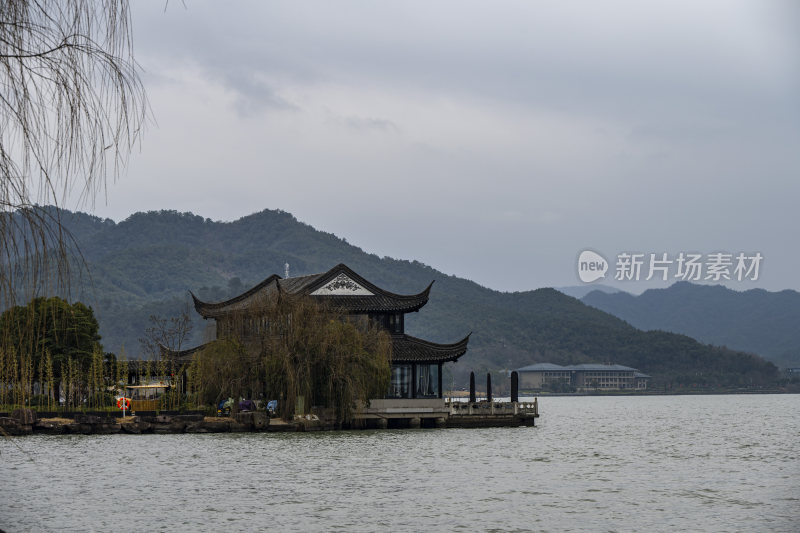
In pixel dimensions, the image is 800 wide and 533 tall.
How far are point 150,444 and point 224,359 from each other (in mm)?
6068

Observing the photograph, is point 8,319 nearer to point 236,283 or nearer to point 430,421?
point 430,421

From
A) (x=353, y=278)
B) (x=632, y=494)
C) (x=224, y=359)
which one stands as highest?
(x=353, y=278)

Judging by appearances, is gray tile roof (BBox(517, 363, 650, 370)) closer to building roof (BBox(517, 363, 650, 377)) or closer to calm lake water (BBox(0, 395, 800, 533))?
building roof (BBox(517, 363, 650, 377))

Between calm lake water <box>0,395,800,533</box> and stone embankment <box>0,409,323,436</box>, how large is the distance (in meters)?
0.81

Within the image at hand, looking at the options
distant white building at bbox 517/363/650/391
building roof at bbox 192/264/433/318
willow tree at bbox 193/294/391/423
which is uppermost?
Answer: building roof at bbox 192/264/433/318

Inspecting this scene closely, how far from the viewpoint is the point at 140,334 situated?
162250 mm

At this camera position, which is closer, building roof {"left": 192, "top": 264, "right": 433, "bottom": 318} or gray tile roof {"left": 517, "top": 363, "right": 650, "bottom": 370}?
building roof {"left": 192, "top": 264, "right": 433, "bottom": 318}

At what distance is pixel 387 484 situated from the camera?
24.9m

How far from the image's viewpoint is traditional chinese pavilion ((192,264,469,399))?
48.7m

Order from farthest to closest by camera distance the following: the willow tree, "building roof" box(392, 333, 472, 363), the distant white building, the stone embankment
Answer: the distant white building → "building roof" box(392, 333, 472, 363) → the willow tree → the stone embankment

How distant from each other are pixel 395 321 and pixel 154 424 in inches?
510

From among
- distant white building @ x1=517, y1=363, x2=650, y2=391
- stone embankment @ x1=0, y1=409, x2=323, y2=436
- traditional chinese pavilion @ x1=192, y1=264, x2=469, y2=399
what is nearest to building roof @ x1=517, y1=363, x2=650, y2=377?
distant white building @ x1=517, y1=363, x2=650, y2=391

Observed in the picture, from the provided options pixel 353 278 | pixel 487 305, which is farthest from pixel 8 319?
pixel 487 305

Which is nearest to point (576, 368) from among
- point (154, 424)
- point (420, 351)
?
point (420, 351)
